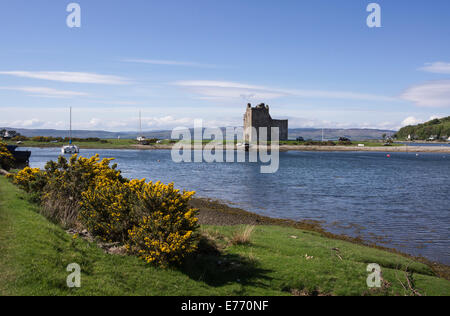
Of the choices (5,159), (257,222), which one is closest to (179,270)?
(257,222)

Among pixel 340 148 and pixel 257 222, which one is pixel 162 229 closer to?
pixel 257 222

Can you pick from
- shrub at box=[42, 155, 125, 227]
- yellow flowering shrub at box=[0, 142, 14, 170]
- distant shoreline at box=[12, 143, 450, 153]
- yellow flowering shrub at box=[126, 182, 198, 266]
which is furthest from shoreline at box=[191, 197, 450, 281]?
distant shoreline at box=[12, 143, 450, 153]

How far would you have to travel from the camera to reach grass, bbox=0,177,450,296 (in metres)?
8.19

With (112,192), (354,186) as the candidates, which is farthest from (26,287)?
(354,186)

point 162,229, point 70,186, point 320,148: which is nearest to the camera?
point 162,229

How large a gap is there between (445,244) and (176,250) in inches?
655

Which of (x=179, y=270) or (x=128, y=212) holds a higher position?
(x=128, y=212)

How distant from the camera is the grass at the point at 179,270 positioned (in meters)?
8.19

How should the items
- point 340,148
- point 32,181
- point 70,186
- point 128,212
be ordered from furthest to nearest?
point 340,148, point 32,181, point 70,186, point 128,212

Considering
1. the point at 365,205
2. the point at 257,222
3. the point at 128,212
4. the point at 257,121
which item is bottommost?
the point at 365,205

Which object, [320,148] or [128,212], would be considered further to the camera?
[320,148]

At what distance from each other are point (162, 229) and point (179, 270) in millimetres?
1290

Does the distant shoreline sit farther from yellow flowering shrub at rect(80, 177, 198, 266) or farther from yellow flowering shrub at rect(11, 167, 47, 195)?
yellow flowering shrub at rect(80, 177, 198, 266)

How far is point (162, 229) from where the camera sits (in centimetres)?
1033
